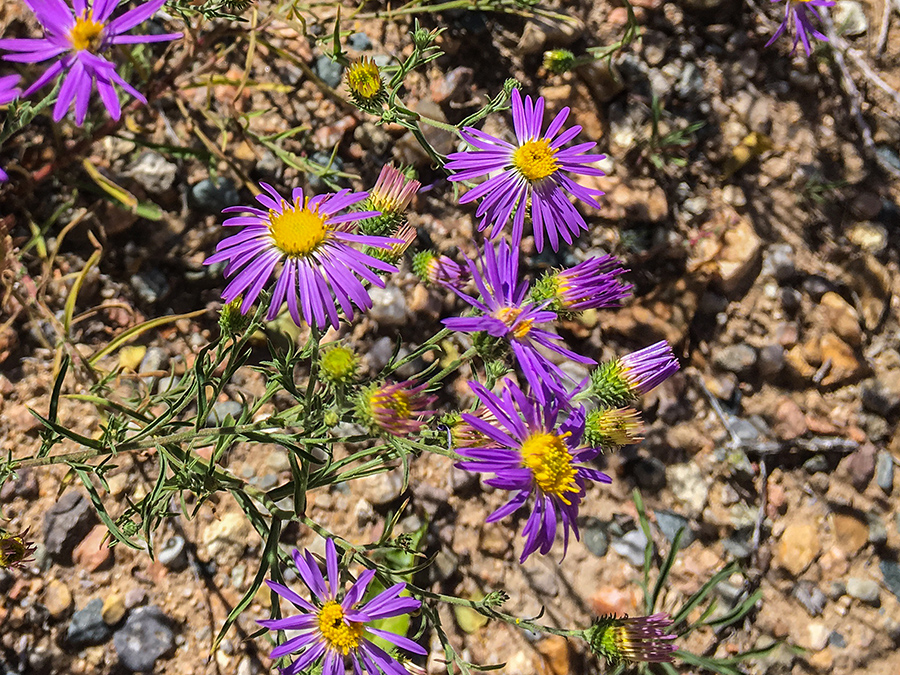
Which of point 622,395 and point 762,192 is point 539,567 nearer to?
point 622,395

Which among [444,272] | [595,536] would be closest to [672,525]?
[595,536]

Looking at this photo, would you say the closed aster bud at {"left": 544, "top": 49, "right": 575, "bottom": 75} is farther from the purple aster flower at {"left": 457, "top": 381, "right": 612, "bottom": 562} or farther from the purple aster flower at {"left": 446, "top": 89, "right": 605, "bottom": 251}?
the purple aster flower at {"left": 457, "top": 381, "right": 612, "bottom": 562}

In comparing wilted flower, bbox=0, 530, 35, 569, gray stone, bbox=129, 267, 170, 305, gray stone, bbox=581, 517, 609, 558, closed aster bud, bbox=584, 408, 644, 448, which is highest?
gray stone, bbox=129, 267, 170, 305

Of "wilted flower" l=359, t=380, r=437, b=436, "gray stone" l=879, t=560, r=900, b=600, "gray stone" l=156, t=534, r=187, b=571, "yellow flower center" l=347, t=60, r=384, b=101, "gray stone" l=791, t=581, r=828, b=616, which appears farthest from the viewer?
"gray stone" l=879, t=560, r=900, b=600

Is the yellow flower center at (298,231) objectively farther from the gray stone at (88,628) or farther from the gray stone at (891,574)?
the gray stone at (891,574)

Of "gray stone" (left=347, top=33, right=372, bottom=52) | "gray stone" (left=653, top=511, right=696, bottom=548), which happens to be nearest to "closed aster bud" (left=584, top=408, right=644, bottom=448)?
"gray stone" (left=653, top=511, right=696, bottom=548)

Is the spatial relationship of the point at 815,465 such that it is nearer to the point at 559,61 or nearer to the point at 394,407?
the point at 559,61

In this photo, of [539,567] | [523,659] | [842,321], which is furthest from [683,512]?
[842,321]
